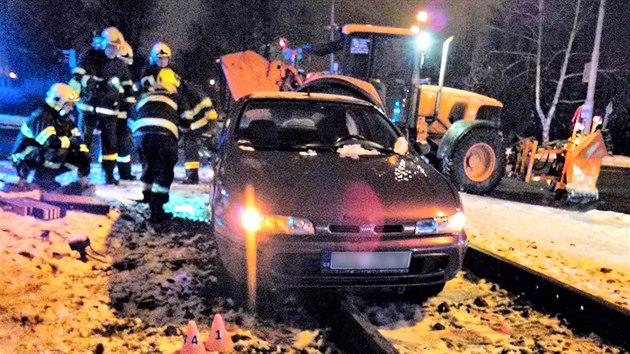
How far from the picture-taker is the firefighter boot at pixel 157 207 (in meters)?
6.21

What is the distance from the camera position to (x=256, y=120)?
5.02m

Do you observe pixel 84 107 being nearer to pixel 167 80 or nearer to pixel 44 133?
pixel 44 133

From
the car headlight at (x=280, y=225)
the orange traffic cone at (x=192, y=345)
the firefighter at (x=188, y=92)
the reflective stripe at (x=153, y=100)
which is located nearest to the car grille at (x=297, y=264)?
the car headlight at (x=280, y=225)

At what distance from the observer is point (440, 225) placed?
382cm

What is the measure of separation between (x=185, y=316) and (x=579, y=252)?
14.6 feet

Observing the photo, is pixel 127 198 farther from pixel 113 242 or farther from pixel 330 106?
pixel 330 106

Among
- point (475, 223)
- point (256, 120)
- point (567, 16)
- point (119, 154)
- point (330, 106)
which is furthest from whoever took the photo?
point (567, 16)

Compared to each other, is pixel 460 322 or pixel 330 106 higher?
pixel 330 106

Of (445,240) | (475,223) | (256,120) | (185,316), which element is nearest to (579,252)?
(475,223)

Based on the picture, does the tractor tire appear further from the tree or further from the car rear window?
the tree

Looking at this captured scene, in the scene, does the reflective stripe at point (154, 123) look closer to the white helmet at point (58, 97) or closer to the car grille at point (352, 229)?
the white helmet at point (58, 97)

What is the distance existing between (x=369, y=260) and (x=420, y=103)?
22.1 feet

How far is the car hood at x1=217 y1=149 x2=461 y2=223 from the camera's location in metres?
3.66

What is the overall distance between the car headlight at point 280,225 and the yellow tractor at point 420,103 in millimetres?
5326
